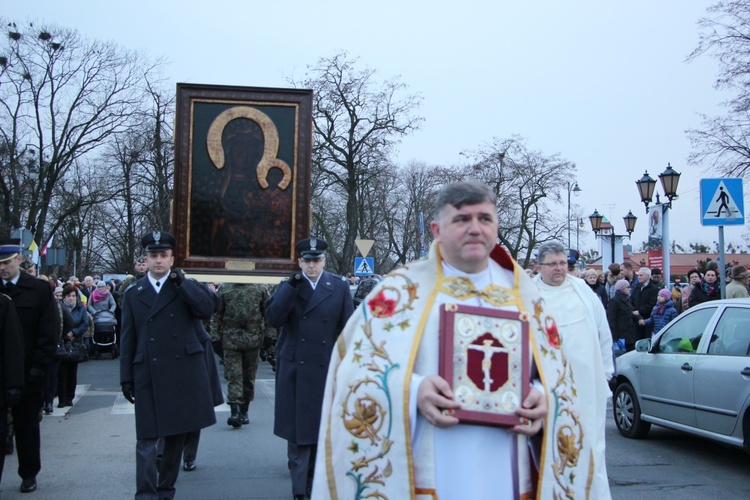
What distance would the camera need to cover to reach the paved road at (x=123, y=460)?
6.95m

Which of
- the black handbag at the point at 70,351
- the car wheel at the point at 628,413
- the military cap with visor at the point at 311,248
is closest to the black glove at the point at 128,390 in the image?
the military cap with visor at the point at 311,248

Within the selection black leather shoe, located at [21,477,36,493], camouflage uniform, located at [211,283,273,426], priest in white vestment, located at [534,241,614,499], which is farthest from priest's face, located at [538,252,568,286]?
black leather shoe, located at [21,477,36,493]

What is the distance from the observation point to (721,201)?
11102 millimetres

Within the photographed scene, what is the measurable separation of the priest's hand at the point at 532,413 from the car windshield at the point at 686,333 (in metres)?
6.26

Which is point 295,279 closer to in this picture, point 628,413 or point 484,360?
point 484,360

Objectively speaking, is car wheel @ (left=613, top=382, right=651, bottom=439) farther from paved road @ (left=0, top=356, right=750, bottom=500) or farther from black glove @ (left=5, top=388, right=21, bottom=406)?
black glove @ (left=5, top=388, right=21, bottom=406)

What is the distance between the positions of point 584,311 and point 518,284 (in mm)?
2942

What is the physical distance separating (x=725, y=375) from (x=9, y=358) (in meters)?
6.31

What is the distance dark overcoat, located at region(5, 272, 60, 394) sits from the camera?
6781 mm

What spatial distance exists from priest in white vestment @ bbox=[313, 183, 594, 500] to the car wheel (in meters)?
6.78

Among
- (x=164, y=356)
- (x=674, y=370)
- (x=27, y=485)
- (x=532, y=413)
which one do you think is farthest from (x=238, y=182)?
(x=532, y=413)

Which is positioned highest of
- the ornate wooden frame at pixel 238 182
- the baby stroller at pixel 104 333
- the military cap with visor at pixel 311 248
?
the ornate wooden frame at pixel 238 182

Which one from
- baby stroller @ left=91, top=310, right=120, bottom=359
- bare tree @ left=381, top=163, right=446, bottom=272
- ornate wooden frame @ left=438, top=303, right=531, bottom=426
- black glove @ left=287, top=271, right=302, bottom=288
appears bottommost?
baby stroller @ left=91, top=310, right=120, bottom=359

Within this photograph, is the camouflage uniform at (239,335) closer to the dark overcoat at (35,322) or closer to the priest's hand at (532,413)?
the dark overcoat at (35,322)
